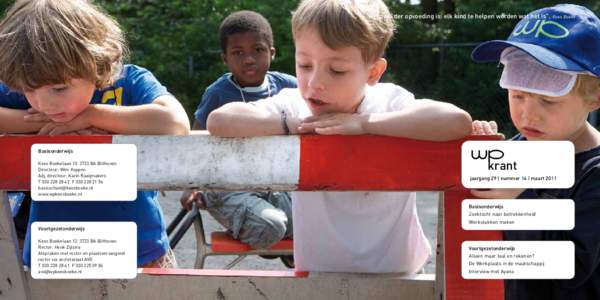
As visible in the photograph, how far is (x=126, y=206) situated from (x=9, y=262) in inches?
20.5

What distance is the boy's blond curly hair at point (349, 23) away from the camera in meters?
1.98

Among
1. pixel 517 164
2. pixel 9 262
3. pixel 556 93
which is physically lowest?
pixel 9 262

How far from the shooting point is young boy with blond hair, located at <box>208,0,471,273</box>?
1972 millimetres

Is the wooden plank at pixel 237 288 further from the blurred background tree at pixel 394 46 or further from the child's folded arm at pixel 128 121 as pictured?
the blurred background tree at pixel 394 46

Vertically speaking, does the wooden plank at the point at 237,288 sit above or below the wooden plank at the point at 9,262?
below

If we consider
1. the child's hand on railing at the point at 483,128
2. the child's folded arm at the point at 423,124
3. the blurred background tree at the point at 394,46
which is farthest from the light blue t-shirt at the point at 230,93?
the blurred background tree at the point at 394,46

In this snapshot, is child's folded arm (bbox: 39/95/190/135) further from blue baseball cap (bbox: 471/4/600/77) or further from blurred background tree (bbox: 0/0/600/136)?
blurred background tree (bbox: 0/0/600/136)

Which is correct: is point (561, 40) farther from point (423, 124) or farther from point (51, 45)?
point (51, 45)

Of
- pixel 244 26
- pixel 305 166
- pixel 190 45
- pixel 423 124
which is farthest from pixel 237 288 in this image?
pixel 190 45

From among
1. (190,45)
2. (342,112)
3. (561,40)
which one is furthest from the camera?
(190,45)

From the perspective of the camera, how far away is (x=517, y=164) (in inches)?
63.3

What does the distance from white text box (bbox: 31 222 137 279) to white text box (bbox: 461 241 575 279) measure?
29.3 inches

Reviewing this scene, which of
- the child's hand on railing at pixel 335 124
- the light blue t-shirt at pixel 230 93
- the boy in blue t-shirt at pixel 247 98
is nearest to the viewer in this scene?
the child's hand on railing at pixel 335 124

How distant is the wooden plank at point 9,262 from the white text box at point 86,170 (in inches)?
3.8
